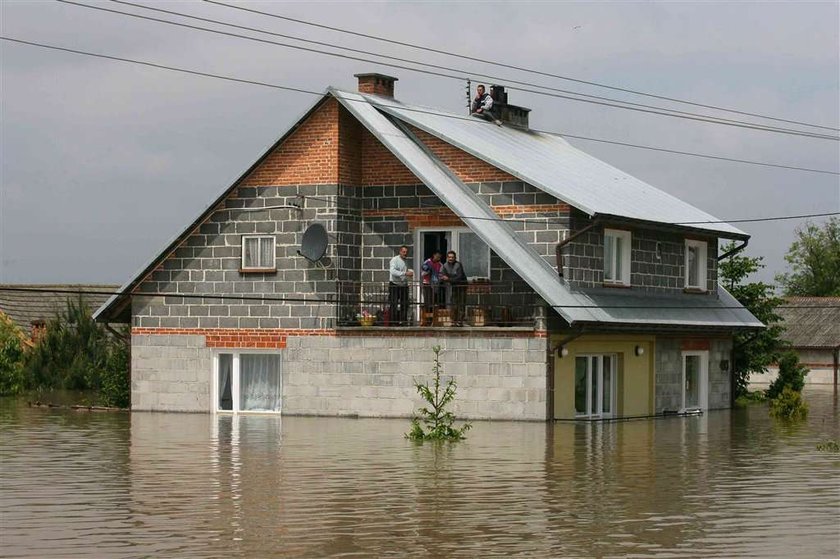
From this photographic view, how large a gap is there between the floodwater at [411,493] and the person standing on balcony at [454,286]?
303cm

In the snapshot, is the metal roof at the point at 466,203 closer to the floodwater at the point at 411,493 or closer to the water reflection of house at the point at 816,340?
the floodwater at the point at 411,493

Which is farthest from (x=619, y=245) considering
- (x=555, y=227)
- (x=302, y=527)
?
(x=302, y=527)

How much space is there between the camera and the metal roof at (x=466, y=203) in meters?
33.1

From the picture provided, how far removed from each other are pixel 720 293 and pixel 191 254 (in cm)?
1487

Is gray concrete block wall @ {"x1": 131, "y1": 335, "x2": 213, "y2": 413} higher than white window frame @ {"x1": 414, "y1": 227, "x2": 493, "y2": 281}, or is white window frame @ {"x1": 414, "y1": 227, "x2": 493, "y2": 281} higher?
white window frame @ {"x1": 414, "y1": 227, "x2": 493, "y2": 281}

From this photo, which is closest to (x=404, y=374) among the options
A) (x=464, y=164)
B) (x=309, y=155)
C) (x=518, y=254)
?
(x=518, y=254)

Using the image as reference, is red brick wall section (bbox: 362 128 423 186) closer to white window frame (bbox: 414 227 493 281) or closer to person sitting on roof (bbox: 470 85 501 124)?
white window frame (bbox: 414 227 493 281)

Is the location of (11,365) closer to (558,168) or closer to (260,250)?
(260,250)

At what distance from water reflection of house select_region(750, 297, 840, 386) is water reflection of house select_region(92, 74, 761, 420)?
27090mm

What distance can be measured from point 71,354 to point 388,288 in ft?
50.7

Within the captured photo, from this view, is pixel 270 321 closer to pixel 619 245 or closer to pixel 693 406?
pixel 619 245

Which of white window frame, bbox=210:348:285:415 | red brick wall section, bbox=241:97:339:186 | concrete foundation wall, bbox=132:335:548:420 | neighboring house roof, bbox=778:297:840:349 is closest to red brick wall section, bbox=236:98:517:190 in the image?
red brick wall section, bbox=241:97:339:186

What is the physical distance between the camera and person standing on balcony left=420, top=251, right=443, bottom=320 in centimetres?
3459

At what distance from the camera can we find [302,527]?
1627cm
